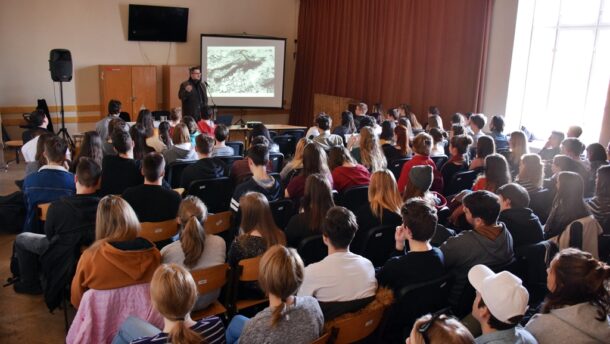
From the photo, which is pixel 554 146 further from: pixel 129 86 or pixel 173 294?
pixel 129 86

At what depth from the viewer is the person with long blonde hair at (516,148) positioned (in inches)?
213

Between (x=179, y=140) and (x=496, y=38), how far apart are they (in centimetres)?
527

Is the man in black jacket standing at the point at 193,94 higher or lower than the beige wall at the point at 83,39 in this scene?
lower

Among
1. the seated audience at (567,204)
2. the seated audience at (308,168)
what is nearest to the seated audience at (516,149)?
the seated audience at (567,204)

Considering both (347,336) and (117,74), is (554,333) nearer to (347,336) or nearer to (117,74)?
(347,336)

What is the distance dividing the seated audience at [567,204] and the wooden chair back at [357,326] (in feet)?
6.24

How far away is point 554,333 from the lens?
2213 millimetres

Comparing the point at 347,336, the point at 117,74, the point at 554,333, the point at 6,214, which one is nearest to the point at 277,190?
the point at 347,336

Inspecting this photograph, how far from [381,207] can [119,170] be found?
2.44m

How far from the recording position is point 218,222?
154 inches

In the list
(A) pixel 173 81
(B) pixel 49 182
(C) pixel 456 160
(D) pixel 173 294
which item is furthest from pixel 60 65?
(D) pixel 173 294

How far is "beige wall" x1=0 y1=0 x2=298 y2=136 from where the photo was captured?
31.7ft

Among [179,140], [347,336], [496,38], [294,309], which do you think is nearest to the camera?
[294,309]

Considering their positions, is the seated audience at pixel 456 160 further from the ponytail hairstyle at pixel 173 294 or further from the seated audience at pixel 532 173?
the ponytail hairstyle at pixel 173 294
